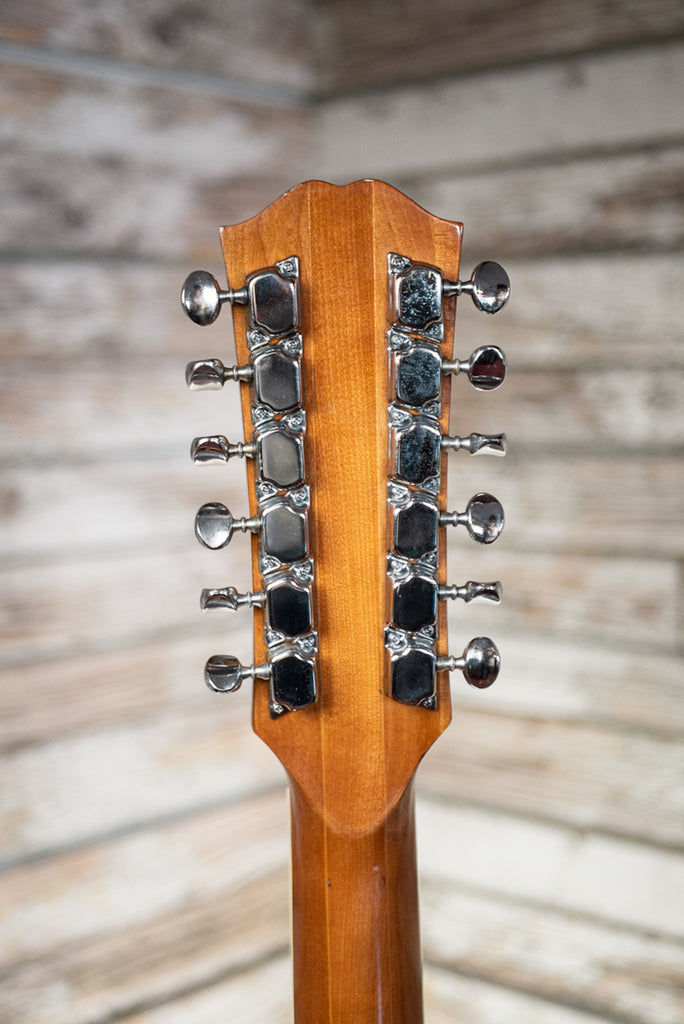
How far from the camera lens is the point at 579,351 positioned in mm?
1239

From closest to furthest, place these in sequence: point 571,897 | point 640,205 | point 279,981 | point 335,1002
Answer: point 335,1002
point 640,205
point 571,897
point 279,981

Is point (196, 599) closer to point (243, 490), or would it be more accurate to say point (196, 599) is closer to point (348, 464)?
point (243, 490)

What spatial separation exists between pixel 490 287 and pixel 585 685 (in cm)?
75

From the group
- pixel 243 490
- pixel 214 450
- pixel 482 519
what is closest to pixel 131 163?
pixel 243 490

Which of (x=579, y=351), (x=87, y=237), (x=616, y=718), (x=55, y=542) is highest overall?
(x=87, y=237)

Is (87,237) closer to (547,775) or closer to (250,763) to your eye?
(250,763)

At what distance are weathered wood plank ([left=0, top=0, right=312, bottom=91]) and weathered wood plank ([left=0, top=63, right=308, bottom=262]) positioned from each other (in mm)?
37

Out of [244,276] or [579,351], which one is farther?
[579,351]

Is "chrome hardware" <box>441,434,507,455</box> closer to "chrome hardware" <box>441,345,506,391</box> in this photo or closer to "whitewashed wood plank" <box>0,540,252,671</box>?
"chrome hardware" <box>441,345,506,391</box>

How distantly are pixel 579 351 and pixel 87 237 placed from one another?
0.68 m

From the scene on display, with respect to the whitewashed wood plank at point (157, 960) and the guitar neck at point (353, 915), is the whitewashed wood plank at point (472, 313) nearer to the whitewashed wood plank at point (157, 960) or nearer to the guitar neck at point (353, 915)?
A: the guitar neck at point (353, 915)

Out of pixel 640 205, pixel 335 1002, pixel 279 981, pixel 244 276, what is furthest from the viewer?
pixel 279 981

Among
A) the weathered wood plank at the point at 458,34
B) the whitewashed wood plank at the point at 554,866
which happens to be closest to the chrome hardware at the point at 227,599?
the whitewashed wood plank at the point at 554,866

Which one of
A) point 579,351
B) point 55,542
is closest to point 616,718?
point 579,351
